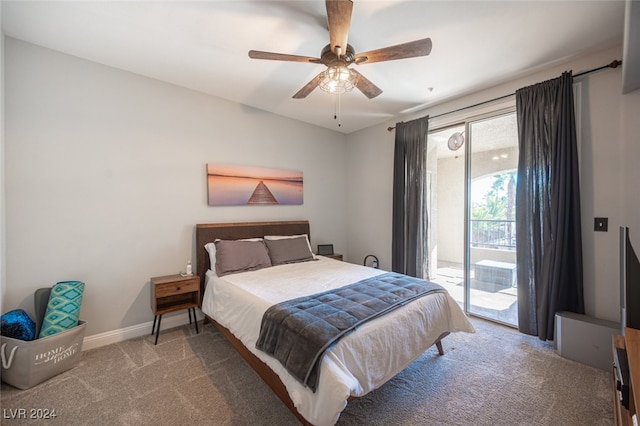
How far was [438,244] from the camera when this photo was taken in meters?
4.68

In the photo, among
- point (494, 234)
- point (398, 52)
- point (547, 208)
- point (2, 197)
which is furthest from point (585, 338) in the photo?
point (2, 197)

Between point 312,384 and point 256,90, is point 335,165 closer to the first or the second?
point 256,90

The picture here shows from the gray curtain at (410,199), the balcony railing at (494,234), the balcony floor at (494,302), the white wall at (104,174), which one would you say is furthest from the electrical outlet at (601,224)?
the white wall at (104,174)

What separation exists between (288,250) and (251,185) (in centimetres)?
106

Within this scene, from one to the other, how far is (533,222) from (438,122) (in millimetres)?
1723

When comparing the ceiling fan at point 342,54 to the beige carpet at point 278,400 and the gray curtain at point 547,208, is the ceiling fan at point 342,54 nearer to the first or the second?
the gray curtain at point 547,208

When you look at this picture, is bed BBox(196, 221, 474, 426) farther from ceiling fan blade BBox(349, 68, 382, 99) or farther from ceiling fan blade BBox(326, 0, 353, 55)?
ceiling fan blade BBox(326, 0, 353, 55)

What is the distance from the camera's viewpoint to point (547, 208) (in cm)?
255

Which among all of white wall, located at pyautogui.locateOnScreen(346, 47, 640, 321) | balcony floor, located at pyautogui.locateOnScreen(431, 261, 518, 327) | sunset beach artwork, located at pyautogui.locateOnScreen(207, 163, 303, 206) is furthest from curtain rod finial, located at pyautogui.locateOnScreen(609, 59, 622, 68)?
sunset beach artwork, located at pyautogui.locateOnScreen(207, 163, 303, 206)

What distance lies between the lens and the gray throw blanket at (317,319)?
1.45 meters

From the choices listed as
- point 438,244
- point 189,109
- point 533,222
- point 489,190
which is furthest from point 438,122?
point 189,109

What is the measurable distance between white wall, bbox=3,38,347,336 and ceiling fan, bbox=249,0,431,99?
5.56ft

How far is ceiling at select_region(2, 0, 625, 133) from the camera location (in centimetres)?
185

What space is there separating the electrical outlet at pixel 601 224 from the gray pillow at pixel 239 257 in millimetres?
3345
